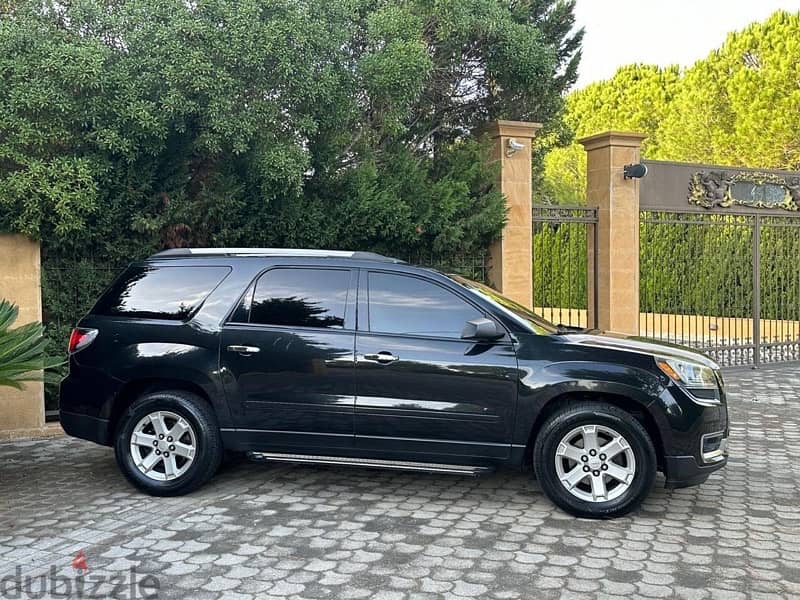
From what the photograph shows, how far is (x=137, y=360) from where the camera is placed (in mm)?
5879

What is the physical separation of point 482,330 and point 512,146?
579 cm

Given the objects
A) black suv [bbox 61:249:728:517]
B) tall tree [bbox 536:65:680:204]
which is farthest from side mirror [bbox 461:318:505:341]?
tall tree [bbox 536:65:680:204]

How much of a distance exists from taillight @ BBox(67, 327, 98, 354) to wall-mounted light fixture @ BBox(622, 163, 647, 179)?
820 cm

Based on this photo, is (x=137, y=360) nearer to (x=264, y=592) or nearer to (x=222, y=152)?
(x=264, y=592)

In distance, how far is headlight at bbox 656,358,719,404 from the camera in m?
5.30

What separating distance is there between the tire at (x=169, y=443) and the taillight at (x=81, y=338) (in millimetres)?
629

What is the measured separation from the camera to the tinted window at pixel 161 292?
5.98 meters

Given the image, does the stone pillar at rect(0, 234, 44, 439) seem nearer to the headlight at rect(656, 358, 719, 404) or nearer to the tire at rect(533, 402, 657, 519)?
the tire at rect(533, 402, 657, 519)

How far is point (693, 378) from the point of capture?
5367 mm

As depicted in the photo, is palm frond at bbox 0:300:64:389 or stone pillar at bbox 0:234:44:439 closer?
palm frond at bbox 0:300:64:389

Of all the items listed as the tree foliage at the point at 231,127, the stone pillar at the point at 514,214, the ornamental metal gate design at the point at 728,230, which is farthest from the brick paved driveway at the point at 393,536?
the ornamental metal gate design at the point at 728,230

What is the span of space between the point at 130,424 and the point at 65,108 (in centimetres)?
338

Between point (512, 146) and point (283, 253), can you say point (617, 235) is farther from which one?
point (283, 253)

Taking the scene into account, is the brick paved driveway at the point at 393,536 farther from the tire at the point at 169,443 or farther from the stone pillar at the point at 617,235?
the stone pillar at the point at 617,235
